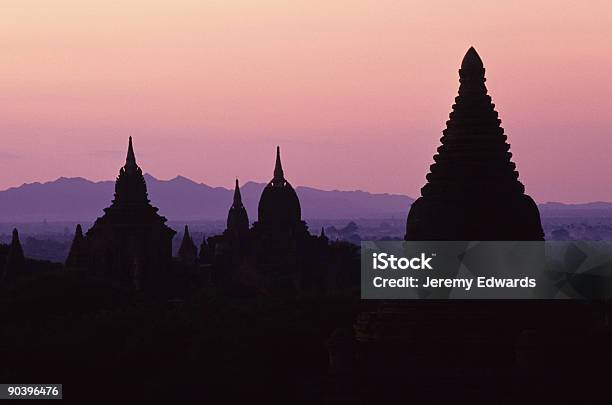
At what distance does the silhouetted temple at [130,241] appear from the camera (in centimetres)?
9600

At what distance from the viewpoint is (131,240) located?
322 feet

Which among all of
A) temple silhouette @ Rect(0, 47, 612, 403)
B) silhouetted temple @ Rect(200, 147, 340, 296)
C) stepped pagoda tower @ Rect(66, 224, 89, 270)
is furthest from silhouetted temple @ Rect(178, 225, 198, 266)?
temple silhouette @ Rect(0, 47, 612, 403)

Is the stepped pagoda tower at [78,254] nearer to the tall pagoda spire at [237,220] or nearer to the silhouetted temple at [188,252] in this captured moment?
the silhouetted temple at [188,252]

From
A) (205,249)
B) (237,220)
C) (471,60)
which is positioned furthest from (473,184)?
(237,220)

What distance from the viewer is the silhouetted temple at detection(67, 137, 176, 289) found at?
9600 cm

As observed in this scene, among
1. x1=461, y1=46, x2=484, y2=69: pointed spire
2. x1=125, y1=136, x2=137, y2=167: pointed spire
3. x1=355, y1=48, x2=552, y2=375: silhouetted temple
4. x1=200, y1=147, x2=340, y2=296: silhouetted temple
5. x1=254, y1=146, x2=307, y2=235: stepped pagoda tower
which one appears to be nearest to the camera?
x1=355, y1=48, x2=552, y2=375: silhouetted temple

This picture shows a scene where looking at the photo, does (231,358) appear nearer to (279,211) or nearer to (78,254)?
(78,254)

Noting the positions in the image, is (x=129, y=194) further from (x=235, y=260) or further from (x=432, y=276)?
(x=432, y=276)

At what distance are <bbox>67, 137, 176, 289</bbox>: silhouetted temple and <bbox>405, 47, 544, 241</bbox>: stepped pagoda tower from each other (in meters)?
46.4

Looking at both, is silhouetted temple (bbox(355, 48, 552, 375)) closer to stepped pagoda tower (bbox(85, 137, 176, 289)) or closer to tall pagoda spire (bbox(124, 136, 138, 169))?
stepped pagoda tower (bbox(85, 137, 176, 289))

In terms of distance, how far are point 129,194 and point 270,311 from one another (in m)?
29.1

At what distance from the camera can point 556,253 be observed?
253ft

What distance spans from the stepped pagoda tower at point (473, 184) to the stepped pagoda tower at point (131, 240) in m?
46.5

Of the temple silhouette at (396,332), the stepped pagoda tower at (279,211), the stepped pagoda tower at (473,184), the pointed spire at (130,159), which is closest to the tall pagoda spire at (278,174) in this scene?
the stepped pagoda tower at (279,211)
